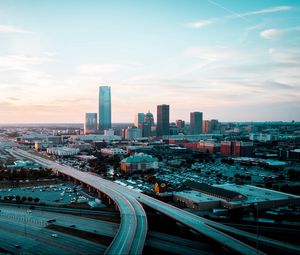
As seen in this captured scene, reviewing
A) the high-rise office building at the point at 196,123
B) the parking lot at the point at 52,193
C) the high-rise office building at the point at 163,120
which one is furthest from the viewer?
the high-rise office building at the point at 196,123

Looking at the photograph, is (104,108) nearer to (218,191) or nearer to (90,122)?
(90,122)

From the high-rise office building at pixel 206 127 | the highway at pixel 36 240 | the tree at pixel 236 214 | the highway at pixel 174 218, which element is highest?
the high-rise office building at pixel 206 127

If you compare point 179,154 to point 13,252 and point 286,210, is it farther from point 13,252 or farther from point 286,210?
point 13,252

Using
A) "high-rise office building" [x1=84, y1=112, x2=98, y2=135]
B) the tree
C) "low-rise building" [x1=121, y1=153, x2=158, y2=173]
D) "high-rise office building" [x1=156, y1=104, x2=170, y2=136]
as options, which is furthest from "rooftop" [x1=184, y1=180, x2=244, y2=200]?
"high-rise office building" [x1=84, y1=112, x2=98, y2=135]

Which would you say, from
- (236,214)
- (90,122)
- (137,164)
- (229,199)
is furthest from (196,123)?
(236,214)

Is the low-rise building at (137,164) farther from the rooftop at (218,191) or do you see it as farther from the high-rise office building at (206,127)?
the high-rise office building at (206,127)

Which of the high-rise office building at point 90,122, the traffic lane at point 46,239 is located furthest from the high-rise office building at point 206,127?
the traffic lane at point 46,239
